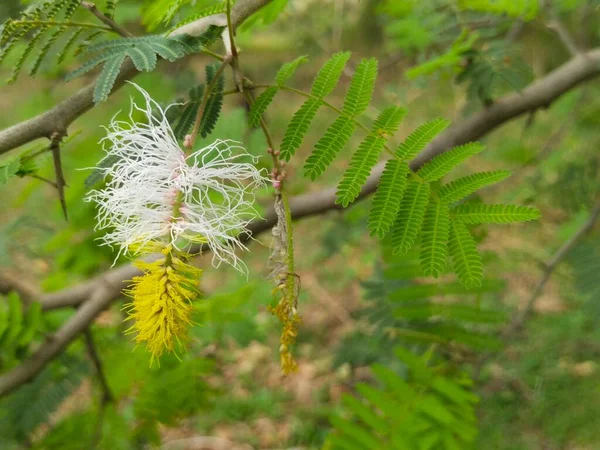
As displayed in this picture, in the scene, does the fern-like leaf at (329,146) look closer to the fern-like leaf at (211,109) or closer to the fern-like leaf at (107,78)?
the fern-like leaf at (211,109)

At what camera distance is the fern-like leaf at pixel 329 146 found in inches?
35.6

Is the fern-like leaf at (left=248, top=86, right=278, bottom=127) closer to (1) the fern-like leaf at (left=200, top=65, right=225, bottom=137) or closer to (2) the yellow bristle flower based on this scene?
(1) the fern-like leaf at (left=200, top=65, right=225, bottom=137)

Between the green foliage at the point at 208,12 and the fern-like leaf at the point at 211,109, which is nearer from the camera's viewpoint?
the green foliage at the point at 208,12

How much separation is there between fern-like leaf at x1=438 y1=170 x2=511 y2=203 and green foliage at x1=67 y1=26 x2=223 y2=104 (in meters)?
0.45

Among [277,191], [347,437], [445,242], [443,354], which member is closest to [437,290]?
[443,354]

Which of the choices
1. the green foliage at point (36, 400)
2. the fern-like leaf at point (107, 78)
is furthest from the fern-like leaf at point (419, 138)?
the green foliage at point (36, 400)

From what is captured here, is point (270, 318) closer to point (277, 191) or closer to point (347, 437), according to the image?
point (347, 437)

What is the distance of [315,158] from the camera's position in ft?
2.99

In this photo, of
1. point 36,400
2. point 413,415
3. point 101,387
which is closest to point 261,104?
point 413,415

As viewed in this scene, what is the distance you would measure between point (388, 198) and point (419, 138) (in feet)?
0.44

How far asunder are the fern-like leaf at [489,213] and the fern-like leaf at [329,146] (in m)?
0.22

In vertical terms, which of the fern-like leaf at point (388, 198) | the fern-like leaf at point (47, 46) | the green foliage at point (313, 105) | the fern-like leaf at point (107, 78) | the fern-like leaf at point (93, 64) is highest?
the fern-like leaf at point (47, 46)

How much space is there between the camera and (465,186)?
0.91 metres

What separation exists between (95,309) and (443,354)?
988 millimetres
